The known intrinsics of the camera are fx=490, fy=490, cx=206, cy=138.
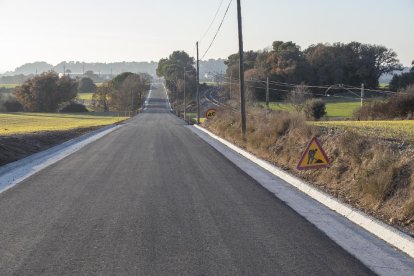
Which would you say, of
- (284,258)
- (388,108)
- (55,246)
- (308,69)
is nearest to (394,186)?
(284,258)

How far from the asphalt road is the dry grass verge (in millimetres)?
1491

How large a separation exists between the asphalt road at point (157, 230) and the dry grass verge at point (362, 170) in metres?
1.49

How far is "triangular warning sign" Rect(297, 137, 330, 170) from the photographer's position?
11.8m

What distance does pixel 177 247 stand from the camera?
634cm

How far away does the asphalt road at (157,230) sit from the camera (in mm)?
5648

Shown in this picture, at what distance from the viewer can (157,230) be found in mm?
7223

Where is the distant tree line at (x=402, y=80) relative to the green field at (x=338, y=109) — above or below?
above

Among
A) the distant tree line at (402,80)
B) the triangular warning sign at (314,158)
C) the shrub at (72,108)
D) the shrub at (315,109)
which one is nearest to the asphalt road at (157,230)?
the triangular warning sign at (314,158)

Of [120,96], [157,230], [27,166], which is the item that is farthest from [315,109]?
[120,96]

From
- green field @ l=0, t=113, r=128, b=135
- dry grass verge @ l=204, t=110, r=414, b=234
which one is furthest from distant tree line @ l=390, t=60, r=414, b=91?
dry grass verge @ l=204, t=110, r=414, b=234

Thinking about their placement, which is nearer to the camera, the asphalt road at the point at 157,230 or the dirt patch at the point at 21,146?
the asphalt road at the point at 157,230

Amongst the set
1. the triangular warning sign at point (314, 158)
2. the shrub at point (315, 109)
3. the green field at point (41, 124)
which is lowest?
the green field at point (41, 124)

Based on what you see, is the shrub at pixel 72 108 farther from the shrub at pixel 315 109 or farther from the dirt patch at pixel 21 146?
the dirt patch at pixel 21 146

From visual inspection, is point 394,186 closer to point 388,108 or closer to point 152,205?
point 152,205
